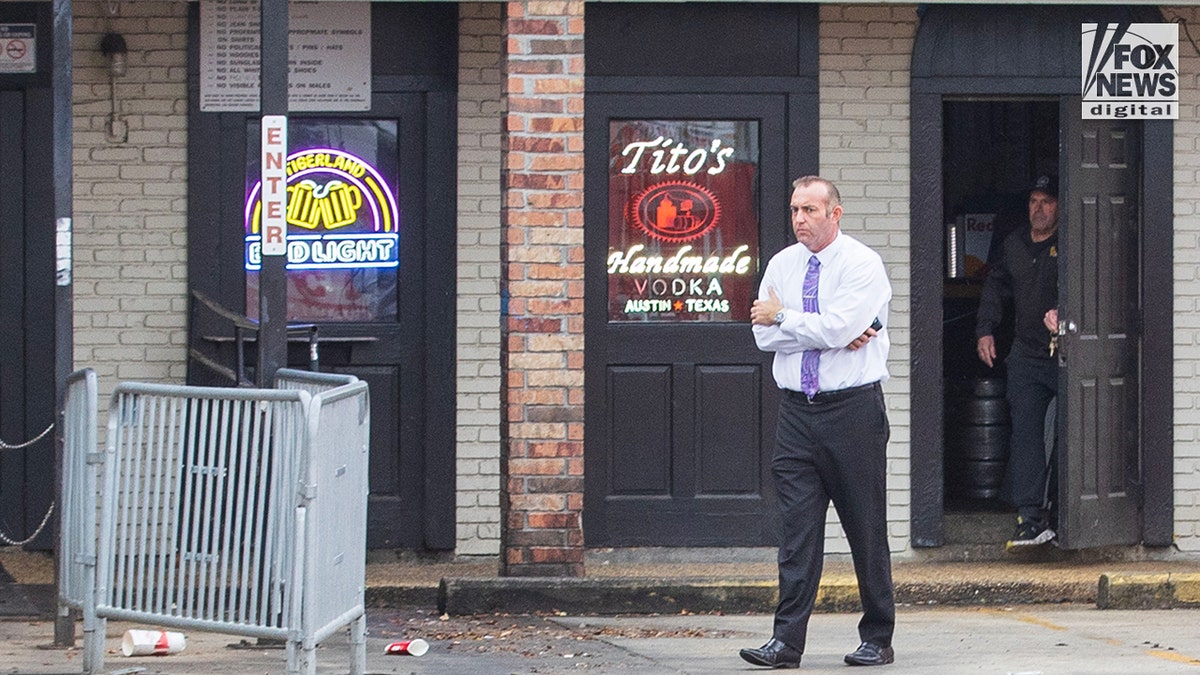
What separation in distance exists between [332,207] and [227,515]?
12.3 ft

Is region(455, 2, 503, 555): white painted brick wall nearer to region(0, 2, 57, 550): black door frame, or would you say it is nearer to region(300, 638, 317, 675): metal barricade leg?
region(0, 2, 57, 550): black door frame

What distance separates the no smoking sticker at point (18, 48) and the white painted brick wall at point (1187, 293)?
601 cm

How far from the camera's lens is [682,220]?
10.3 meters

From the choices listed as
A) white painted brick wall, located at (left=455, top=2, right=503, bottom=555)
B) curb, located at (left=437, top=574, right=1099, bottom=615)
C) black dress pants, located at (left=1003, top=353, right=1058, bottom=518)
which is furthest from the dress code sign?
white painted brick wall, located at (left=455, top=2, right=503, bottom=555)

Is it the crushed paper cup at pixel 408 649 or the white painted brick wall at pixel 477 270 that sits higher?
the white painted brick wall at pixel 477 270

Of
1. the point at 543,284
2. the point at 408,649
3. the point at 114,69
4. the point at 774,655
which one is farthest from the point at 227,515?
the point at 114,69

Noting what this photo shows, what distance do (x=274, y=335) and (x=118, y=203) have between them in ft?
9.00

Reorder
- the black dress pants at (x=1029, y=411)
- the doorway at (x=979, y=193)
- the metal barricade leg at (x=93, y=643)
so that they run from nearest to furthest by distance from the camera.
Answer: the metal barricade leg at (x=93, y=643), the black dress pants at (x=1029, y=411), the doorway at (x=979, y=193)

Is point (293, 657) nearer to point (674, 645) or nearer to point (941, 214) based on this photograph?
point (674, 645)

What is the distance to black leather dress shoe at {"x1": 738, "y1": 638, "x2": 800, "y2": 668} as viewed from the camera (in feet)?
24.6

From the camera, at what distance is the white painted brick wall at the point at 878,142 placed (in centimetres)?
1028

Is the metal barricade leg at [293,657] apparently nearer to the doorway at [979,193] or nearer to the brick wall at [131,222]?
the brick wall at [131,222]

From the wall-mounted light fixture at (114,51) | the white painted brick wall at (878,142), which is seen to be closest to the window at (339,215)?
the wall-mounted light fixture at (114,51)

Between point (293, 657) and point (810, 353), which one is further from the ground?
point (810, 353)
